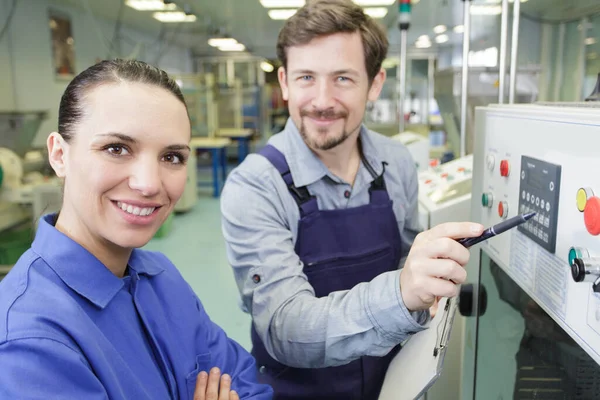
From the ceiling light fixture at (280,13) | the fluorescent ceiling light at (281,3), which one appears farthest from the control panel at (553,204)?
the ceiling light fixture at (280,13)

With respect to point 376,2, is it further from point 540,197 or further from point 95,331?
point 95,331

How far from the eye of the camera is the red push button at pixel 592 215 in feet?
2.02

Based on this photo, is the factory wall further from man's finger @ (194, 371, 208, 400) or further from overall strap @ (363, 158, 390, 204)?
man's finger @ (194, 371, 208, 400)

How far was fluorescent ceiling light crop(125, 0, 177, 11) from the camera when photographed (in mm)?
6482

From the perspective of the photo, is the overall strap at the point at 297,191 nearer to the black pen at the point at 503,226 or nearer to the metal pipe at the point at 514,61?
the black pen at the point at 503,226

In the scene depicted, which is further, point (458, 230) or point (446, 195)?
point (446, 195)

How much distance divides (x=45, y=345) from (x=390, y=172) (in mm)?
1004

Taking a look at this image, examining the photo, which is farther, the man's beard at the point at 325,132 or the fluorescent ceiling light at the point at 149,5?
the fluorescent ceiling light at the point at 149,5

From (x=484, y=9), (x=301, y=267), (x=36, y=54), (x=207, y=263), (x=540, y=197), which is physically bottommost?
(x=207, y=263)

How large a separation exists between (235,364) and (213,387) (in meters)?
0.15

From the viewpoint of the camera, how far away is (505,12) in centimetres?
141

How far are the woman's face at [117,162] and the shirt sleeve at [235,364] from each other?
0.40 meters

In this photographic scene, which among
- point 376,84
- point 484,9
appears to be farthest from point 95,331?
point 484,9

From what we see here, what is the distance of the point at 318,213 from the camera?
1.19 m
